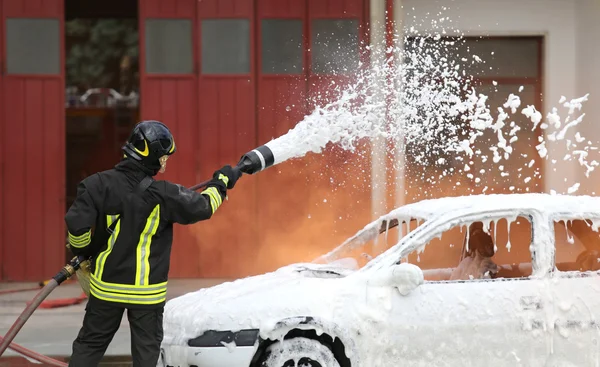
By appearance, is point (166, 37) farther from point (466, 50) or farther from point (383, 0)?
point (466, 50)

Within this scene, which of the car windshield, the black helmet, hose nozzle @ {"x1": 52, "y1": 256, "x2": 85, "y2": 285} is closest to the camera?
the black helmet

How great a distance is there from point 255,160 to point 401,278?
48.2 inches

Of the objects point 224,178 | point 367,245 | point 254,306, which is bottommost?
point 254,306

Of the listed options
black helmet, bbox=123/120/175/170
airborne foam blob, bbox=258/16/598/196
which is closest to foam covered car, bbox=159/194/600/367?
black helmet, bbox=123/120/175/170

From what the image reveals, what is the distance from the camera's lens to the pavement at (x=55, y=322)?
26.5 feet

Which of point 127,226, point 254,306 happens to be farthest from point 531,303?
point 127,226

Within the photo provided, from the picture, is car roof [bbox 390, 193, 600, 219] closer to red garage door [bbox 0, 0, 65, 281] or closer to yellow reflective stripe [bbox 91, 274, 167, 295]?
yellow reflective stripe [bbox 91, 274, 167, 295]

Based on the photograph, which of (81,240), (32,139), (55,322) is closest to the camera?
(81,240)

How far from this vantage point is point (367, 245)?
283 inches

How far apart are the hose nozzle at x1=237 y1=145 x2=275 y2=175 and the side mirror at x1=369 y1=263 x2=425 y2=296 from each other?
1.05m

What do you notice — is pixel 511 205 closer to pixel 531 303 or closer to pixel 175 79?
pixel 531 303

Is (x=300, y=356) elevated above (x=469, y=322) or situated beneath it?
situated beneath

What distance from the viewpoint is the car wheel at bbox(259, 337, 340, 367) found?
5.79 m

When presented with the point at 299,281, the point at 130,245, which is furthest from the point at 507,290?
the point at 130,245
